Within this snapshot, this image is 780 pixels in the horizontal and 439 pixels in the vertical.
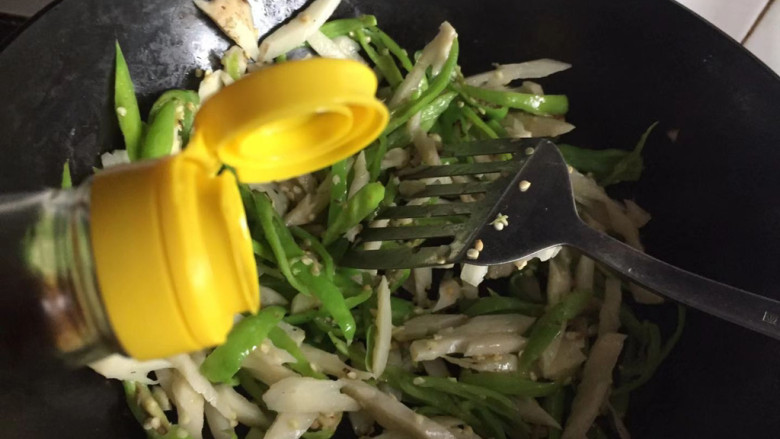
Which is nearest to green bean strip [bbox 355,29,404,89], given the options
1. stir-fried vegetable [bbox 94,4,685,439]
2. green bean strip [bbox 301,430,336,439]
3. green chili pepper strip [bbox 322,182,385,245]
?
stir-fried vegetable [bbox 94,4,685,439]

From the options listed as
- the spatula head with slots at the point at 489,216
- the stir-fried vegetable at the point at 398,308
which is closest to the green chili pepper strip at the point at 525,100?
the stir-fried vegetable at the point at 398,308

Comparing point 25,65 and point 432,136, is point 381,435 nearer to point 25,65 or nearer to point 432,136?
point 432,136

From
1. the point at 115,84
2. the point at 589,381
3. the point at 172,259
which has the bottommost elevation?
the point at 589,381

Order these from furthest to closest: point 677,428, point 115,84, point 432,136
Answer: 1. point 432,136
2. point 677,428
3. point 115,84

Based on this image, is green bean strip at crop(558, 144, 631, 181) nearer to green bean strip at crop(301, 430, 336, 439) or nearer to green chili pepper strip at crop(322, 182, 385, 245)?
green chili pepper strip at crop(322, 182, 385, 245)

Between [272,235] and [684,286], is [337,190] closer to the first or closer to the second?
[272,235]

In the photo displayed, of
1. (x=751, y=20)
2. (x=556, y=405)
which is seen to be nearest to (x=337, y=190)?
(x=556, y=405)

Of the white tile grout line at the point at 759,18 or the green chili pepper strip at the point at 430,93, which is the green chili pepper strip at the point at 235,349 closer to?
the green chili pepper strip at the point at 430,93

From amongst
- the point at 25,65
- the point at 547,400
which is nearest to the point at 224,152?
the point at 25,65
